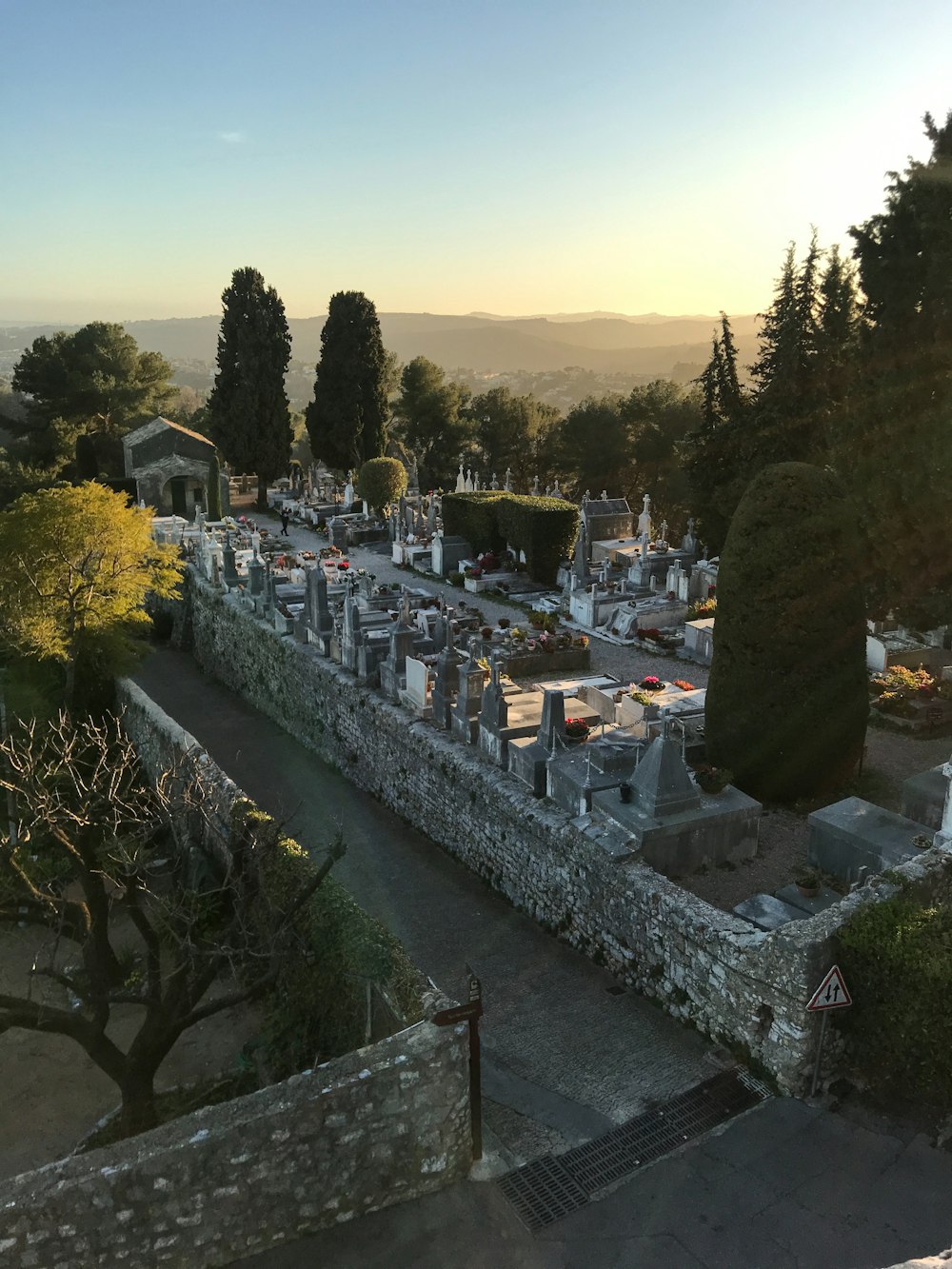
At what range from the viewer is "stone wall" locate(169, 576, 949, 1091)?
791 centimetres

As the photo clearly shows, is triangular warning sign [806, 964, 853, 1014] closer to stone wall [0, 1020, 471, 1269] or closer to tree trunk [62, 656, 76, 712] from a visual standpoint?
stone wall [0, 1020, 471, 1269]

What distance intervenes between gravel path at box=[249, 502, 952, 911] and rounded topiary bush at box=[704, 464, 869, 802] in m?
0.71

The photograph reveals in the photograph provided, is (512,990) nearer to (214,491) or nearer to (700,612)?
(700,612)

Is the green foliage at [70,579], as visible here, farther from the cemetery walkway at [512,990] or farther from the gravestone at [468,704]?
the gravestone at [468,704]

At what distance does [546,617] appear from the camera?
21938 mm

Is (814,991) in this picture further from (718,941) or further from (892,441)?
(892,441)

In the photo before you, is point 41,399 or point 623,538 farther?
point 41,399

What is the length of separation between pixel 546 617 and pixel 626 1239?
16.2 meters

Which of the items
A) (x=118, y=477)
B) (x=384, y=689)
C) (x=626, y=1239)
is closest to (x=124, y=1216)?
(x=626, y=1239)

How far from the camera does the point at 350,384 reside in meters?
43.6

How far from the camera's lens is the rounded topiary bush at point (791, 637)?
40.5 feet

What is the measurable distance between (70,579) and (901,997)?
1804 centimetres

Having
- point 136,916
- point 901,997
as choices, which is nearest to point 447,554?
point 136,916

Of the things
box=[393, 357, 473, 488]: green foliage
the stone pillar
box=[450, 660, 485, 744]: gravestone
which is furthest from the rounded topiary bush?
box=[393, 357, 473, 488]: green foliage
